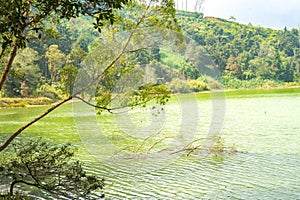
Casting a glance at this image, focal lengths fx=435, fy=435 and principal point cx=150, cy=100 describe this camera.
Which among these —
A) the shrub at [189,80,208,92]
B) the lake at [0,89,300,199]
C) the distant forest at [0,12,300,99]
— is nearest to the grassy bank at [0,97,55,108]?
the distant forest at [0,12,300,99]

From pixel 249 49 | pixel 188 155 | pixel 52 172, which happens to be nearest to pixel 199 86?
pixel 188 155

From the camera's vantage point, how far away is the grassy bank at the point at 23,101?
1122 inches

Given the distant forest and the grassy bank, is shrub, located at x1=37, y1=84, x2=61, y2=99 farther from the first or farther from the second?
the grassy bank

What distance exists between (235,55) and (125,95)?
5119 centimetres

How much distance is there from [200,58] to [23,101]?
12391 millimetres

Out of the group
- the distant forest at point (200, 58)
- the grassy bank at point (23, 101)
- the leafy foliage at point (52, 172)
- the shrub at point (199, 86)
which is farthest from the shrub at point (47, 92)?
the leafy foliage at point (52, 172)

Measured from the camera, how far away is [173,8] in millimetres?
5566

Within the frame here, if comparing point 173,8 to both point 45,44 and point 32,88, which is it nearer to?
point 32,88

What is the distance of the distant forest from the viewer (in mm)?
26891

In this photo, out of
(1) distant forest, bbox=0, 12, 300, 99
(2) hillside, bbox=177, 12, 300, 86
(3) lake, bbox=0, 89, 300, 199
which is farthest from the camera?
(2) hillside, bbox=177, 12, 300, 86

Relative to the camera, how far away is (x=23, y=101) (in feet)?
97.7

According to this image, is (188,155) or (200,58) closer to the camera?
(188,155)

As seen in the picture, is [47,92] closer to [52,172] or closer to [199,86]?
[199,86]

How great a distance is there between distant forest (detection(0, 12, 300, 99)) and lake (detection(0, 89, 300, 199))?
2429mm
